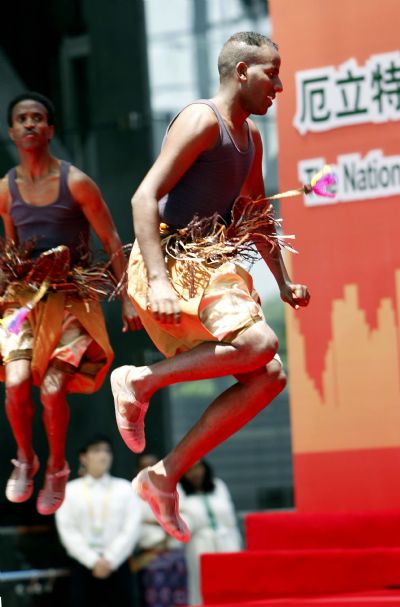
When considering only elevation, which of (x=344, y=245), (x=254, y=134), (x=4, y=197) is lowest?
(x=344, y=245)

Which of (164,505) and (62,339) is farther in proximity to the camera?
(62,339)

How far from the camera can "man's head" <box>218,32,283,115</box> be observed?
4.69 meters

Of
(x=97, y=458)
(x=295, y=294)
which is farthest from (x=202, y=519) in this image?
(x=295, y=294)

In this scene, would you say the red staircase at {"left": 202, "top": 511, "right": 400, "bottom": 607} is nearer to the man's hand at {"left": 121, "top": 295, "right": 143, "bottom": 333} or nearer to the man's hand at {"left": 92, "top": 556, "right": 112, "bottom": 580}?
the man's hand at {"left": 121, "top": 295, "right": 143, "bottom": 333}

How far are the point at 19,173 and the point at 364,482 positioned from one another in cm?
238

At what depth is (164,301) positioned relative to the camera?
439 cm

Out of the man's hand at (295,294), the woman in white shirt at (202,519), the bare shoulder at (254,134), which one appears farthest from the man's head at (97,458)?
the bare shoulder at (254,134)

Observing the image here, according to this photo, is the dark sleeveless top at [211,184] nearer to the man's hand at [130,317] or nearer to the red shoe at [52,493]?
the man's hand at [130,317]

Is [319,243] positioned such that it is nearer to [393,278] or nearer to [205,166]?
[393,278]

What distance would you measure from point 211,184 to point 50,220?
3.57 ft

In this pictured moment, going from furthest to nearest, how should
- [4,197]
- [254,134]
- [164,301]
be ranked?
[4,197] → [254,134] → [164,301]

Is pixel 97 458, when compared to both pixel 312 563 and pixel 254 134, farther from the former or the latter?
pixel 254 134

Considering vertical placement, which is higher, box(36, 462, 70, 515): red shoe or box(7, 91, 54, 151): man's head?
box(7, 91, 54, 151): man's head

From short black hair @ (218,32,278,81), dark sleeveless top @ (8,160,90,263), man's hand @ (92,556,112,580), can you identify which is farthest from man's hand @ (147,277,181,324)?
man's hand @ (92,556,112,580)
